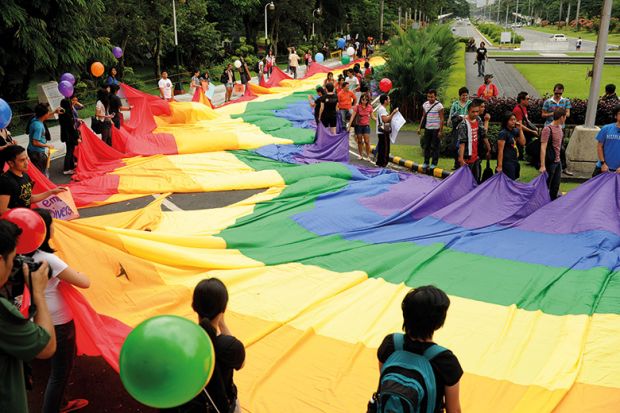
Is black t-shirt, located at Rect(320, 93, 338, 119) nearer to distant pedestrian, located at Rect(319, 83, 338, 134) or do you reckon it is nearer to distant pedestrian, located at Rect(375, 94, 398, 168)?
distant pedestrian, located at Rect(319, 83, 338, 134)

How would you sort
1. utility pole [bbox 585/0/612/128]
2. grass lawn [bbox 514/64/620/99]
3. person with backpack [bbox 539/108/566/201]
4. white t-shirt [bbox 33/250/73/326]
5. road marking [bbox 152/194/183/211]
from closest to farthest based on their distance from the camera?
white t-shirt [bbox 33/250/73/326] → person with backpack [bbox 539/108/566/201] → road marking [bbox 152/194/183/211] → utility pole [bbox 585/0/612/128] → grass lawn [bbox 514/64/620/99]

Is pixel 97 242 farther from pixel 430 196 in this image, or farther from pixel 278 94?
pixel 278 94

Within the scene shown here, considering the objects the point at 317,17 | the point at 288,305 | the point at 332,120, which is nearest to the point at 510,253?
the point at 288,305

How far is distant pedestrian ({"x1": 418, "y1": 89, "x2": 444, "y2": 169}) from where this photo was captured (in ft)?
41.3

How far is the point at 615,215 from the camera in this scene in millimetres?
7934

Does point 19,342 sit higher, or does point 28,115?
point 19,342

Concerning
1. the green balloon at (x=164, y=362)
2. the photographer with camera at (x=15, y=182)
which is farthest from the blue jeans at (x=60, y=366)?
the photographer with camera at (x=15, y=182)

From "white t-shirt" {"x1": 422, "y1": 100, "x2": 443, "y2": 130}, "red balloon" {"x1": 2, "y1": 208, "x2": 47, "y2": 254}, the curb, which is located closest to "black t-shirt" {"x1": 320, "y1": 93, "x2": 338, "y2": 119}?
the curb

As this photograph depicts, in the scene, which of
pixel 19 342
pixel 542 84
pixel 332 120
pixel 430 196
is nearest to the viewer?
pixel 19 342

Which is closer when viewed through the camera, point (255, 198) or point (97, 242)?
point (97, 242)

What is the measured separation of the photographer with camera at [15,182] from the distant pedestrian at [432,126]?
331 inches

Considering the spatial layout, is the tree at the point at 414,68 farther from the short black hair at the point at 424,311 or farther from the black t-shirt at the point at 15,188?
the short black hair at the point at 424,311

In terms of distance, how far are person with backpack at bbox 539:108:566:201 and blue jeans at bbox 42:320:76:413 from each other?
7.39 meters

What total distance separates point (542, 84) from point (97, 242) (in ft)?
93.3
